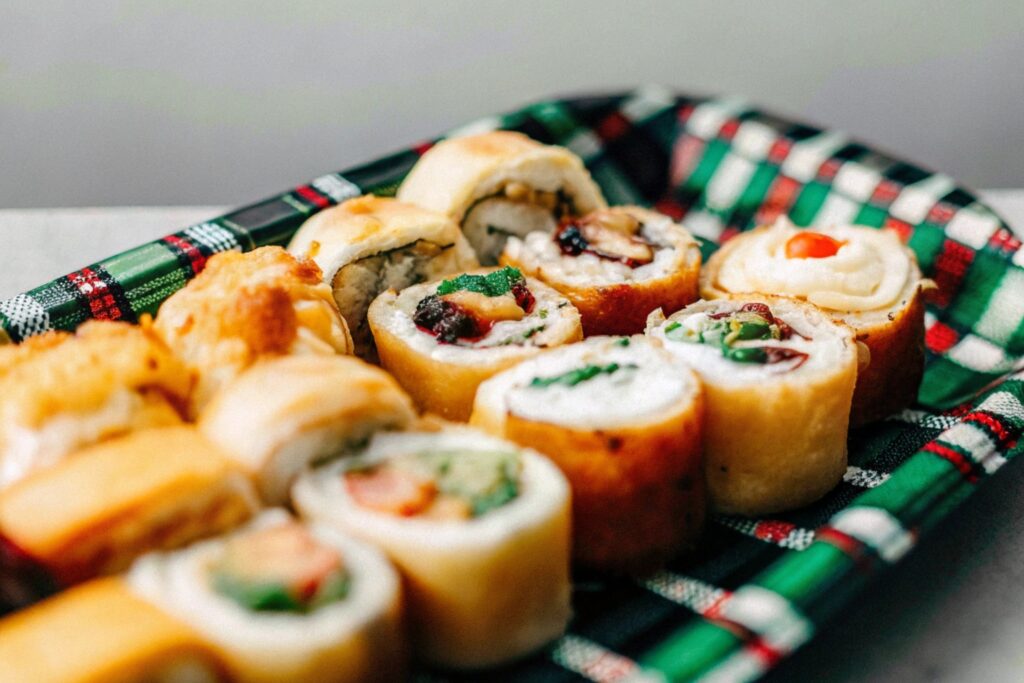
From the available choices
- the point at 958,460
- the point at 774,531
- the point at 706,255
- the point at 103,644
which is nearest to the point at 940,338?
the point at 706,255

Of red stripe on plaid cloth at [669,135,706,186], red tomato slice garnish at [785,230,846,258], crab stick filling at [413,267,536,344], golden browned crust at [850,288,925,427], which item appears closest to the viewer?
crab stick filling at [413,267,536,344]

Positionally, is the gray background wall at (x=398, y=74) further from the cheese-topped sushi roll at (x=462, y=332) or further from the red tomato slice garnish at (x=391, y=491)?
the red tomato slice garnish at (x=391, y=491)

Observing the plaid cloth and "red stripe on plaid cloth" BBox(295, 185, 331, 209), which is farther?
"red stripe on plaid cloth" BBox(295, 185, 331, 209)

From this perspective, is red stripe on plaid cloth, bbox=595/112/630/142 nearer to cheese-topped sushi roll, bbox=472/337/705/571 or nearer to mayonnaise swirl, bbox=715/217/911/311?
mayonnaise swirl, bbox=715/217/911/311

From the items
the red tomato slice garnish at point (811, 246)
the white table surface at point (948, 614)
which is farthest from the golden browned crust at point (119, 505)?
the red tomato slice garnish at point (811, 246)

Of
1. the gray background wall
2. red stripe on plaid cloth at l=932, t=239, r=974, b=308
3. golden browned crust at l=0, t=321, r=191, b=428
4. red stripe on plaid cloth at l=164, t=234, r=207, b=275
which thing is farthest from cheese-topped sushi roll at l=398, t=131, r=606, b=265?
the gray background wall

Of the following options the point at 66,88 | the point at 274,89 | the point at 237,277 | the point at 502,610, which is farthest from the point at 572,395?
the point at 66,88
